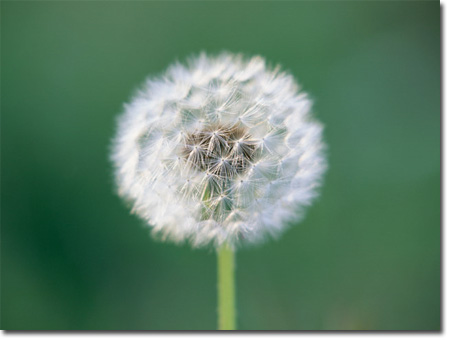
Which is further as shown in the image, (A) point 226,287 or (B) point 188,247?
(B) point 188,247

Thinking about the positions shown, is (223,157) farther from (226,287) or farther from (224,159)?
(226,287)

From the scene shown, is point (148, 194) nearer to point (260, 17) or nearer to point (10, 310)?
point (10, 310)

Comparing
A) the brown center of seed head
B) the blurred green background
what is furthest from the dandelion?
the blurred green background

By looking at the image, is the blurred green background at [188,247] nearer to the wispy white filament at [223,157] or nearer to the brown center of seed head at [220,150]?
the wispy white filament at [223,157]

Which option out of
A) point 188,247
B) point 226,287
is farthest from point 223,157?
point 188,247

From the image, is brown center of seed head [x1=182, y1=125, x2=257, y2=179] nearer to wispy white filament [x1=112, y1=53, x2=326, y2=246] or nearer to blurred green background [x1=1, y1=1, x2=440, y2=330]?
wispy white filament [x1=112, y1=53, x2=326, y2=246]

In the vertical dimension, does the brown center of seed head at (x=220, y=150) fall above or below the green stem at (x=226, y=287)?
above

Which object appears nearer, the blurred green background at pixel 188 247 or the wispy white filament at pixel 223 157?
the wispy white filament at pixel 223 157

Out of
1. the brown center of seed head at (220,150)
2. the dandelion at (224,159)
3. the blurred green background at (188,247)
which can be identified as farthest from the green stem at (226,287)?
the blurred green background at (188,247)
